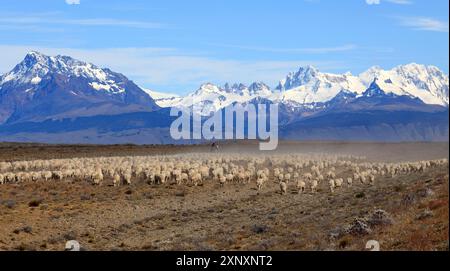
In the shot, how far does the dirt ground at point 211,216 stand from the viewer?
2127 cm


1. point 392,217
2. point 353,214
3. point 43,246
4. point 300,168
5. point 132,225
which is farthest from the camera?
point 300,168

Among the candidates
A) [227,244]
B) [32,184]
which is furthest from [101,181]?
[227,244]

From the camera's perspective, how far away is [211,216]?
33.6 meters

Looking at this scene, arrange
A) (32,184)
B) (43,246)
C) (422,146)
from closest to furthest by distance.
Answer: (43,246) < (32,184) < (422,146)

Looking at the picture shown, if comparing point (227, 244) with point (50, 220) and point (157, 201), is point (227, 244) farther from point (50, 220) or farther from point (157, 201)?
point (157, 201)

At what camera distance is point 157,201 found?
3969 centimetres

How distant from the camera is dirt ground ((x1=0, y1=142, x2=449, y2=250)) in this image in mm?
21266

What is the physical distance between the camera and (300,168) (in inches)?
2596

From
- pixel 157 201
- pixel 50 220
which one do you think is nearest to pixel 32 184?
pixel 157 201
